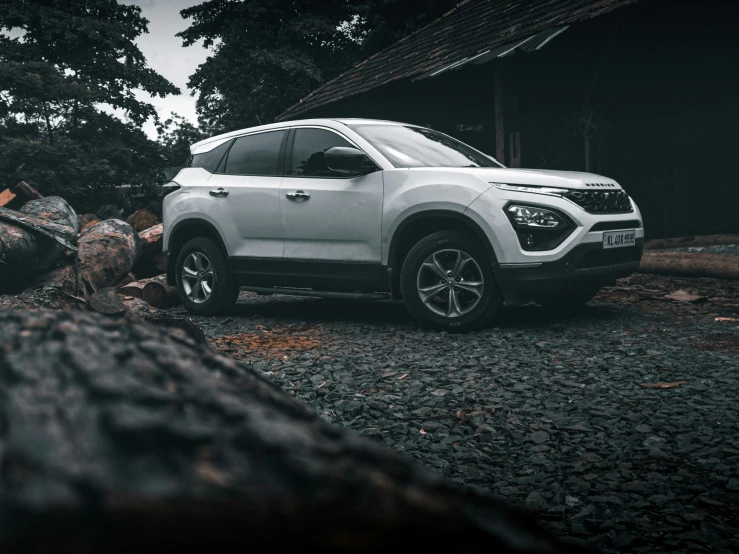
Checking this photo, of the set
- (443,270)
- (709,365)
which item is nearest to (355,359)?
(443,270)

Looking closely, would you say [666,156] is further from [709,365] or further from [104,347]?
[104,347]

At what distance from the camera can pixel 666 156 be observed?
1383cm

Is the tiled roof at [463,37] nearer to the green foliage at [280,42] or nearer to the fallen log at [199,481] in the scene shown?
the fallen log at [199,481]

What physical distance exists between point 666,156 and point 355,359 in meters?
10.4

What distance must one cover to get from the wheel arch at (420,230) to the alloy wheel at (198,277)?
2274 mm

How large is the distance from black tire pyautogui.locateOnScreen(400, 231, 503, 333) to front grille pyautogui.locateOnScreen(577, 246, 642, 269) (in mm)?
770

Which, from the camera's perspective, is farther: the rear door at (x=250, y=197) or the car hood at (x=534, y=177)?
the rear door at (x=250, y=197)

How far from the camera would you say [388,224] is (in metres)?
6.68

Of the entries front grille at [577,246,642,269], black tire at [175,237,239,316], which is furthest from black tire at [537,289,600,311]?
black tire at [175,237,239,316]

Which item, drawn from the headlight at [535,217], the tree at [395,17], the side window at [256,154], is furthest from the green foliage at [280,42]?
the headlight at [535,217]

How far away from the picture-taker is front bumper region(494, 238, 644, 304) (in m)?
6.07

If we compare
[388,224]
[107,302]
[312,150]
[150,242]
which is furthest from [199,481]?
[150,242]

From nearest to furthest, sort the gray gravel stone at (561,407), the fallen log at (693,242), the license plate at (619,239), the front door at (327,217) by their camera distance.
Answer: the gray gravel stone at (561,407) < the license plate at (619,239) < the front door at (327,217) < the fallen log at (693,242)

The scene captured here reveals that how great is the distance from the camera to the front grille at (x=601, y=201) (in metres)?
6.23
